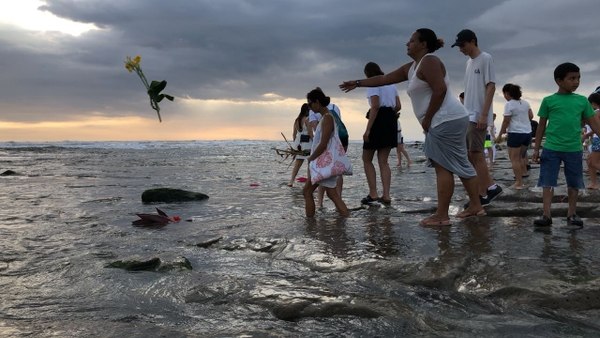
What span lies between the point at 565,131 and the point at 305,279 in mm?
3256

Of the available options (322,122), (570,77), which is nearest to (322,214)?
(322,122)

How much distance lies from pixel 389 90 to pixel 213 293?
4666 millimetres

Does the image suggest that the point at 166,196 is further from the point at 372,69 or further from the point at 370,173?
the point at 372,69

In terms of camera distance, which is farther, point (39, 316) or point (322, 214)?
point (322, 214)

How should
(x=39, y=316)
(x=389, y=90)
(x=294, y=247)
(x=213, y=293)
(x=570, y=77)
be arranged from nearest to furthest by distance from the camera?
(x=39, y=316), (x=213, y=293), (x=294, y=247), (x=570, y=77), (x=389, y=90)

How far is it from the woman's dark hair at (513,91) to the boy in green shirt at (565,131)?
13.5ft

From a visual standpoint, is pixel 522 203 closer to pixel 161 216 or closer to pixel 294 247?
pixel 294 247

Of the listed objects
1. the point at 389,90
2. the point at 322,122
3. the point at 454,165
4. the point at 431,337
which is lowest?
the point at 431,337

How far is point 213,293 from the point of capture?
3305mm

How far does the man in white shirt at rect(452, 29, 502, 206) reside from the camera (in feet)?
19.8

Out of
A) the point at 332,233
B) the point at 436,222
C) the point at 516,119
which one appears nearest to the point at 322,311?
the point at 332,233

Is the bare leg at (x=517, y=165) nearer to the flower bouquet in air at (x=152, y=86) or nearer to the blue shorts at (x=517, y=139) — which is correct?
the blue shorts at (x=517, y=139)

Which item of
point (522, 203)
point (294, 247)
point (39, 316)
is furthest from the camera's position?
point (522, 203)

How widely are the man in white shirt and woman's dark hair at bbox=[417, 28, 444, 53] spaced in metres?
1.20
